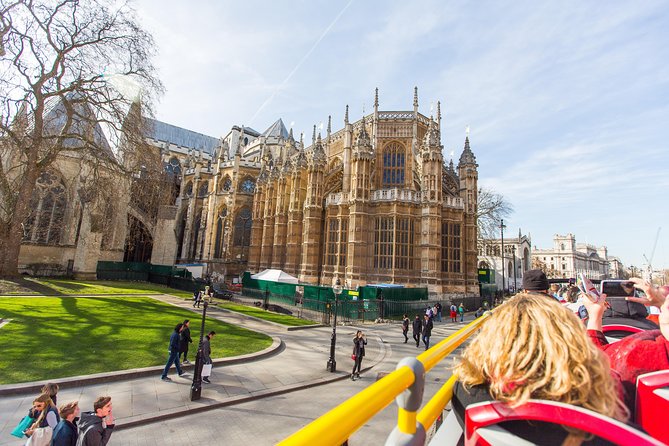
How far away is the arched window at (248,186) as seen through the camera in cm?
4138

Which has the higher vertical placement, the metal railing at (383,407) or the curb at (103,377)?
the metal railing at (383,407)

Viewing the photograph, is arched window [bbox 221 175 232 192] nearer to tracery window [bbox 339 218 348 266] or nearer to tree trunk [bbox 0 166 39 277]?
tracery window [bbox 339 218 348 266]

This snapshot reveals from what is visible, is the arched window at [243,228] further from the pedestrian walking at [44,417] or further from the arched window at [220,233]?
the pedestrian walking at [44,417]

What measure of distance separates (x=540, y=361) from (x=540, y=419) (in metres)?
0.24

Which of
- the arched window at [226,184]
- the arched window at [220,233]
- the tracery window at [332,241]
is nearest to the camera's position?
the tracery window at [332,241]

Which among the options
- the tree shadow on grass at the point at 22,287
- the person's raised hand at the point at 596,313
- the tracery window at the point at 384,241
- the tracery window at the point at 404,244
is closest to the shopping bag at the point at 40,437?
the person's raised hand at the point at 596,313

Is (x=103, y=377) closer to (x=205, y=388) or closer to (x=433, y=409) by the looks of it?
(x=205, y=388)

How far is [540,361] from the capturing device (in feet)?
3.63

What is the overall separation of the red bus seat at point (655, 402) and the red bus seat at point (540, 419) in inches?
33.9

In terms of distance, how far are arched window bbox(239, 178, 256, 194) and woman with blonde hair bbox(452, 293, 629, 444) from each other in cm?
4193

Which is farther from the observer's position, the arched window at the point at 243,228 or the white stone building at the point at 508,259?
the white stone building at the point at 508,259

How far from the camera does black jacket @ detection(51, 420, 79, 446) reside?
12.3 feet

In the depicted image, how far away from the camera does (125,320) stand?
1302 cm

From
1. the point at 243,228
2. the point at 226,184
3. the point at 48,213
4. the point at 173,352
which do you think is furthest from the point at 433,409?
the point at 226,184
